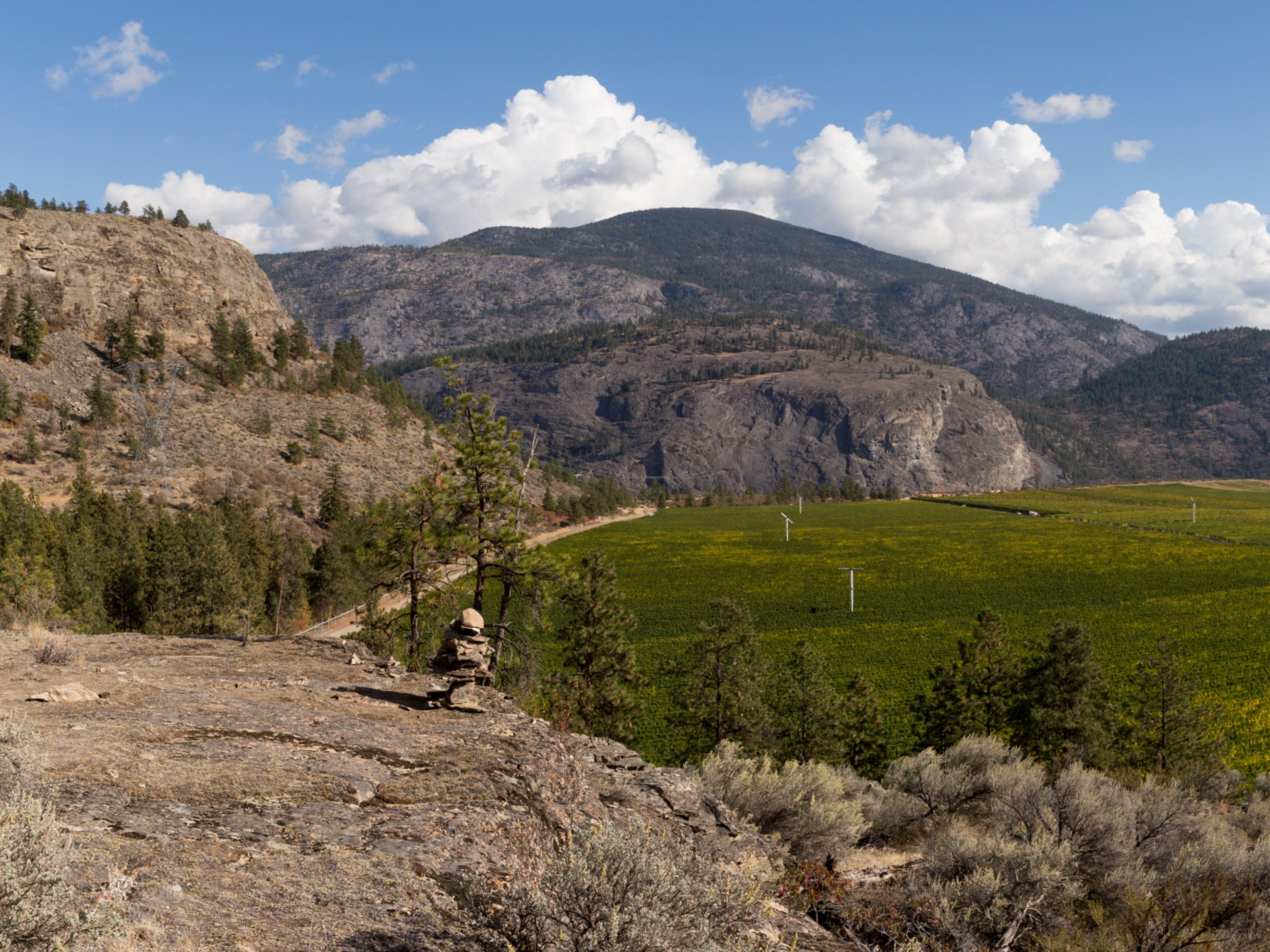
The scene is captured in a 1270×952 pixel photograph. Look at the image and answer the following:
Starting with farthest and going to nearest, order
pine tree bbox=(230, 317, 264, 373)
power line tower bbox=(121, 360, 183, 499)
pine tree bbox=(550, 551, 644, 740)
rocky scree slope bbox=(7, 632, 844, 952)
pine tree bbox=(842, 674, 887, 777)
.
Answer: pine tree bbox=(230, 317, 264, 373) < power line tower bbox=(121, 360, 183, 499) < pine tree bbox=(842, 674, 887, 777) < pine tree bbox=(550, 551, 644, 740) < rocky scree slope bbox=(7, 632, 844, 952)

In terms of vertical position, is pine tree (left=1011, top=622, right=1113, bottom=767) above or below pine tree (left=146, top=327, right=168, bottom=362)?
below

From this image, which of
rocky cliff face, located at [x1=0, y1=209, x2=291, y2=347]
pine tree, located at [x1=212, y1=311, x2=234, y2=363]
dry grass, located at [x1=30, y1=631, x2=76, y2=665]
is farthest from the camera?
pine tree, located at [x1=212, y1=311, x2=234, y2=363]

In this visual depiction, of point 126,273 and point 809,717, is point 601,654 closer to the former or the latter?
point 809,717

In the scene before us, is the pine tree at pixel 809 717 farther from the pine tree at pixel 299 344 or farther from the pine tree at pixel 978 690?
the pine tree at pixel 299 344

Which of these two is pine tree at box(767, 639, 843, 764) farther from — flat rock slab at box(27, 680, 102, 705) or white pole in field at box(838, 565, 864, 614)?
white pole in field at box(838, 565, 864, 614)

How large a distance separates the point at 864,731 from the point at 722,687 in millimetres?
6852

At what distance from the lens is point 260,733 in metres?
10.8

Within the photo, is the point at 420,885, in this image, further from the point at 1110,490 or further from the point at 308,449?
the point at 1110,490

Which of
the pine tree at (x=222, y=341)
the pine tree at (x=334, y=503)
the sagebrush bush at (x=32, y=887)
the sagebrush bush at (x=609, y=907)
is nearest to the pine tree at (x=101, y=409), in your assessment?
the pine tree at (x=222, y=341)

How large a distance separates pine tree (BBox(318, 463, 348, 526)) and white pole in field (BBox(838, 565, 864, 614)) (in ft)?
168

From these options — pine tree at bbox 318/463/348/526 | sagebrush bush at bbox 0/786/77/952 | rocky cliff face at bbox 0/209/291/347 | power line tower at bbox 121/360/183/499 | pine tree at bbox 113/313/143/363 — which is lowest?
pine tree at bbox 318/463/348/526

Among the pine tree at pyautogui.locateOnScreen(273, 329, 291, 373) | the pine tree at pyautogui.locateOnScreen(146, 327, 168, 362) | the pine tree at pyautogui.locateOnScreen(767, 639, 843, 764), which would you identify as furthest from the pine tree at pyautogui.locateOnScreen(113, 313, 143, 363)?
the pine tree at pyautogui.locateOnScreen(767, 639, 843, 764)

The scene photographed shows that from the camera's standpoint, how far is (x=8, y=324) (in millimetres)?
95125

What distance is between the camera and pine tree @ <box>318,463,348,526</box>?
79.4 metres
